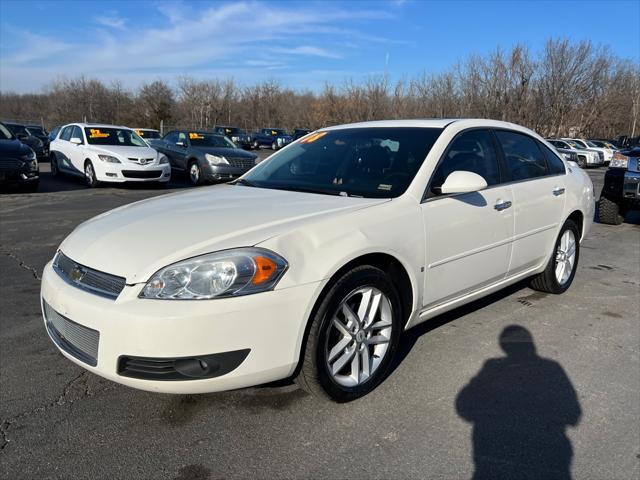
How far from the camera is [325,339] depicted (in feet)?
8.39

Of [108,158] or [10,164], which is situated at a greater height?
[108,158]

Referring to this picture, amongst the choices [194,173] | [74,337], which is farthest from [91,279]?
[194,173]

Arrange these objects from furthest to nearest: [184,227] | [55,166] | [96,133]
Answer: [55,166] → [96,133] → [184,227]

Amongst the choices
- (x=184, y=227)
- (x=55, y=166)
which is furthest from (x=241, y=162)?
(x=184, y=227)

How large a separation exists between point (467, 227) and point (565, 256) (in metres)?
2.01

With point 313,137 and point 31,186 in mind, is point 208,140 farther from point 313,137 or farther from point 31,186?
point 313,137

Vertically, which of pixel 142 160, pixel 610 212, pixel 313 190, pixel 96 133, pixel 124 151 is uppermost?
pixel 96 133

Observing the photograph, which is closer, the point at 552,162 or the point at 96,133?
the point at 552,162

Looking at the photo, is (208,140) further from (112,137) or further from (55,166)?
(55,166)

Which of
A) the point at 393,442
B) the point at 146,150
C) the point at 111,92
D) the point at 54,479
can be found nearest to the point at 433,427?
the point at 393,442

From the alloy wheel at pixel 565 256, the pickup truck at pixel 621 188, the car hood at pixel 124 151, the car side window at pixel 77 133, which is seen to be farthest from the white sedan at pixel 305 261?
the car side window at pixel 77 133

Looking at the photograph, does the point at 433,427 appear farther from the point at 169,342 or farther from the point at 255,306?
the point at 169,342

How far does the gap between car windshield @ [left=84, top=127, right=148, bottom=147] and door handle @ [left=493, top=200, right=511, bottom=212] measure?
11509mm

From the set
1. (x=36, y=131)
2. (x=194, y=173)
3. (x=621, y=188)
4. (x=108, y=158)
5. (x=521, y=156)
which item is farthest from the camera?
(x=36, y=131)
